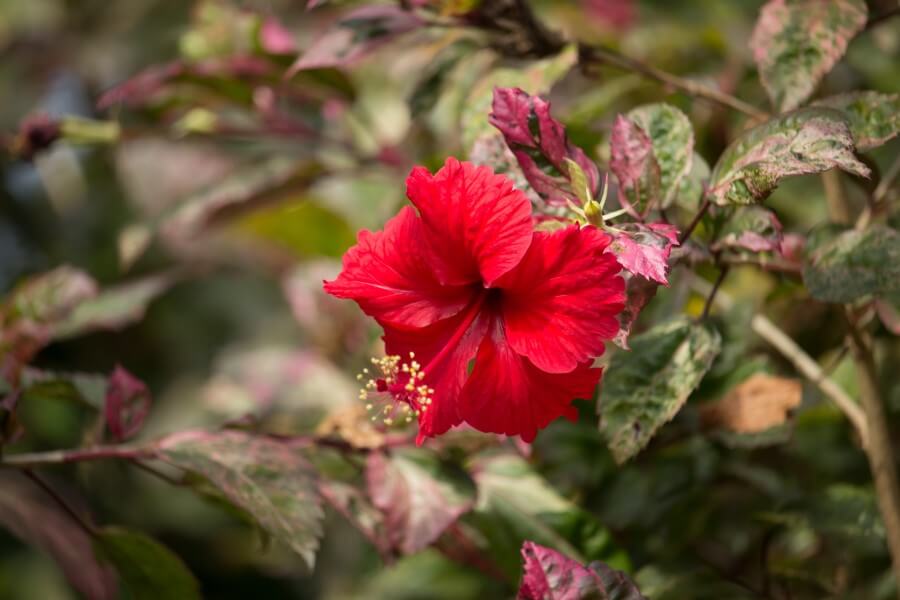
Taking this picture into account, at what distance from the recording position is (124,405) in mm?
672

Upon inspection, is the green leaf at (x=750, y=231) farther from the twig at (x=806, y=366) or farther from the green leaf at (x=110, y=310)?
the green leaf at (x=110, y=310)

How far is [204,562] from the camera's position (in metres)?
1.29

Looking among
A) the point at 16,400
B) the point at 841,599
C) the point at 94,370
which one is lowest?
the point at 94,370

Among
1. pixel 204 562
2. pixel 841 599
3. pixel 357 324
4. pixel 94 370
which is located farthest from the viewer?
pixel 94 370

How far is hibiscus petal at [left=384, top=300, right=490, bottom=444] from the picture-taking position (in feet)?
1.63

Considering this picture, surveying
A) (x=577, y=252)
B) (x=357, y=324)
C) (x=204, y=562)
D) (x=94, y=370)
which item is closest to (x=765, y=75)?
(x=577, y=252)

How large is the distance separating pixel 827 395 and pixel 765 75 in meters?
0.23

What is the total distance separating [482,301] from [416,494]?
0.59 ft

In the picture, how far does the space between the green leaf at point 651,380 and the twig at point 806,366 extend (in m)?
0.12

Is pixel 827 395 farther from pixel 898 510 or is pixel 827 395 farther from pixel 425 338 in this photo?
pixel 425 338

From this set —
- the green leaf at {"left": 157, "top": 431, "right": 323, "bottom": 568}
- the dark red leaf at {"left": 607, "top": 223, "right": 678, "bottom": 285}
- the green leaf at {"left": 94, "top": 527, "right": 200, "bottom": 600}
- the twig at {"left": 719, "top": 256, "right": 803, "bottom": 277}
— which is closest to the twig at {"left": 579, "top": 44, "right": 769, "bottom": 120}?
the twig at {"left": 719, "top": 256, "right": 803, "bottom": 277}

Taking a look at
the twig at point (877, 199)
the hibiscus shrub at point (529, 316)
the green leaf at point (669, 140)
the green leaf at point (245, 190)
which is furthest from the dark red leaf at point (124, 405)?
the twig at point (877, 199)

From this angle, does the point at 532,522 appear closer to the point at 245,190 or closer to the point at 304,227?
the point at 245,190

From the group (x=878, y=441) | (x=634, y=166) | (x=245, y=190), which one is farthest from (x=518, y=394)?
(x=245, y=190)
